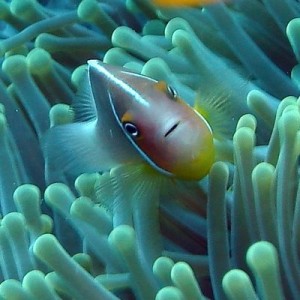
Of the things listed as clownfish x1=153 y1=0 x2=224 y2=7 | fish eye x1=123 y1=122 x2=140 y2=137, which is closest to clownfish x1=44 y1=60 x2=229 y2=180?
fish eye x1=123 y1=122 x2=140 y2=137

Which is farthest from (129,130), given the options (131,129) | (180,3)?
(180,3)

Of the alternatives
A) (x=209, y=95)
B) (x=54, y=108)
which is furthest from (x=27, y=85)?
(x=209, y=95)

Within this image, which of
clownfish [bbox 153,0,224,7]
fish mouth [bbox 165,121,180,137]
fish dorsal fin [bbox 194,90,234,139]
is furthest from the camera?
clownfish [bbox 153,0,224,7]

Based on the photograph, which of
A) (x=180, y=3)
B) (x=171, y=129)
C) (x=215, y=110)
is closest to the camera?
(x=171, y=129)

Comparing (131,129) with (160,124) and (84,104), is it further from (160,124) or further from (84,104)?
(84,104)

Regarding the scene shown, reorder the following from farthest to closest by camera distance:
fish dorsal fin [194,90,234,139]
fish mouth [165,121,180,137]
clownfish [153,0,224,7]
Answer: clownfish [153,0,224,7] → fish dorsal fin [194,90,234,139] → fish mouth [165,121,180,137]

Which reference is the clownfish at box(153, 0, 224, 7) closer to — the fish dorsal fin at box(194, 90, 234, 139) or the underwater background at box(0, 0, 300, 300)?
the underwater background at box(0, 0, 300, 300)

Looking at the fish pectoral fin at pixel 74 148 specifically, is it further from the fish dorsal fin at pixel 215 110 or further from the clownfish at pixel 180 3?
the clownfish at pixel 180 3

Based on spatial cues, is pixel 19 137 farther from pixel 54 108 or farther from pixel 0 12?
pixel 0 12

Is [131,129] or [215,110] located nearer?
[131,129]
